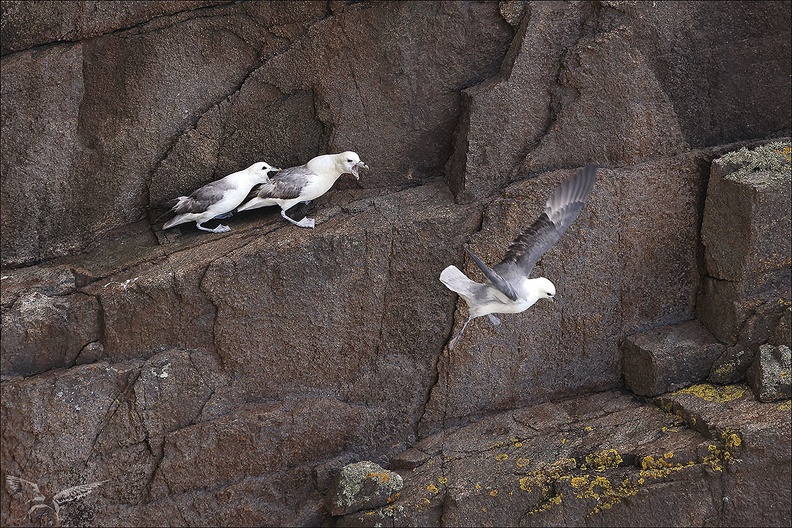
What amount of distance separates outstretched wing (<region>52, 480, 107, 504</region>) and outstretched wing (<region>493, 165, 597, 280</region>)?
2622 millimetres

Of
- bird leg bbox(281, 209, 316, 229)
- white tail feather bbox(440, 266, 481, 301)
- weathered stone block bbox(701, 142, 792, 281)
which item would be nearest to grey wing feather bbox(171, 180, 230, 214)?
bird leg bbox(281, 209, 316, 229)

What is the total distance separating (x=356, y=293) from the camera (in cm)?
569

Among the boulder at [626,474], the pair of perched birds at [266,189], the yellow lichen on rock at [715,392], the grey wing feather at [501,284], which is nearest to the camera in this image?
the grey wing feather at [501,284]

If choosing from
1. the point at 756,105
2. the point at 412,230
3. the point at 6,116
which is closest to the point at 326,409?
the point at 412,230

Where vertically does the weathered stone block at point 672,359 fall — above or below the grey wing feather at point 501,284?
below

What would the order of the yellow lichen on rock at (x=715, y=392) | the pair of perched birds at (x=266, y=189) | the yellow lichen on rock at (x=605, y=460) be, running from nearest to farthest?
the yellow lichen on rock at (x=605, y=460), the yellow lichen on rock at (x=715, y=392), the pair of perched birds at (x=266, y=189)

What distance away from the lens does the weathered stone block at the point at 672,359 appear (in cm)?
574

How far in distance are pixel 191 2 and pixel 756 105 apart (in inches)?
139

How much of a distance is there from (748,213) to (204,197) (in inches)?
123

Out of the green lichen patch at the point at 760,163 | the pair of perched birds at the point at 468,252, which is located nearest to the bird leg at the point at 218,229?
the pair of perched birds at the point at 468,252

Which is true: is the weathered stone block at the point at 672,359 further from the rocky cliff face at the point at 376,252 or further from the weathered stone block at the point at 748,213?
the weathered stone block at the point at 748,213

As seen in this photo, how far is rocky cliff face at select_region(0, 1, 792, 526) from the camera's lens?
18.0 feet

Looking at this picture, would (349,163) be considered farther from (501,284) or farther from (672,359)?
(672,359)

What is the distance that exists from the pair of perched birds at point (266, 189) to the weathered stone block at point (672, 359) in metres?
2.04
